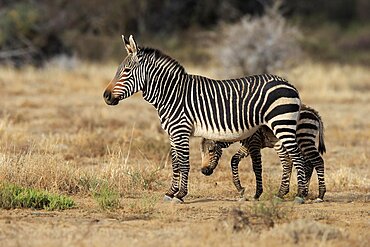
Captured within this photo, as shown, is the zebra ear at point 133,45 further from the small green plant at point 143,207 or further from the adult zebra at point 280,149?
the small green plant at point 143,207

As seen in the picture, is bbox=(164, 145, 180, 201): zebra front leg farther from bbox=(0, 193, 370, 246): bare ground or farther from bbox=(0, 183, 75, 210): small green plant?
bbox=(0, 183, 75, 210): small green plant

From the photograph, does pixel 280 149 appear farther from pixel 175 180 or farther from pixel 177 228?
pixel 177 228

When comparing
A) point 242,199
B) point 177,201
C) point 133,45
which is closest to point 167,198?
point 177,201

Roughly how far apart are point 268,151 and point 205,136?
5.73m

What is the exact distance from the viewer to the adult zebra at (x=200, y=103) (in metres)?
10.1

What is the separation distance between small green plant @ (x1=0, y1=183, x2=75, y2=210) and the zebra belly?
6.26ft

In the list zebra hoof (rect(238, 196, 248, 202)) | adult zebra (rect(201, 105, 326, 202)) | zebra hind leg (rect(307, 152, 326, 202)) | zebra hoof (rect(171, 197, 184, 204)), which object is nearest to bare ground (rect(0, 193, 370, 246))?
zebra hoof (rect(171, 197, 184, 204))

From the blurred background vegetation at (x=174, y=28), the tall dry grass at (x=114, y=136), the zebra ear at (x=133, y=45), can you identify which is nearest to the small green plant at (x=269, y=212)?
the tall dry grass at (x=114, y=136)

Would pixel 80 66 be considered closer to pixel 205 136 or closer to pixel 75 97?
pixel 75 97

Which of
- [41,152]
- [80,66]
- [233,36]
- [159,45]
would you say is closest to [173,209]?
[41,152]

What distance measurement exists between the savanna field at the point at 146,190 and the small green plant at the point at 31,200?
0.08 m

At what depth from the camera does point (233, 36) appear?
90.4 feet

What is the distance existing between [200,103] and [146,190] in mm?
1608

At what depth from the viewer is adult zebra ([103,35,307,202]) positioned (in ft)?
33.3
